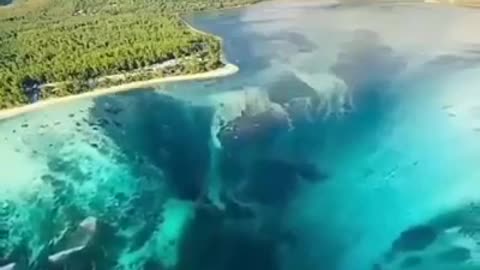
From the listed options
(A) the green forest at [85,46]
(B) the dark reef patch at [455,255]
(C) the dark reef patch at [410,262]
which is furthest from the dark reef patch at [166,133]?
(B) the dark reef patch at [455,255]

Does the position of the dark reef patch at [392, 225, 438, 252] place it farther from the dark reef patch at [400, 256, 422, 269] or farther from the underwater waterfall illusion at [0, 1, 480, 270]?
the dark reef patch at [400, 256, 422, 269]

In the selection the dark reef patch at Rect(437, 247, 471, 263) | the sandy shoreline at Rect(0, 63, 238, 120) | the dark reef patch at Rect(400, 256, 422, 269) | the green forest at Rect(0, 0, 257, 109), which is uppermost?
the green forest at Rect(0, 0, 257, 109)

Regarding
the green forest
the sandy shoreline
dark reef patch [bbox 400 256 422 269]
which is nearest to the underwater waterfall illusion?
dark reef patch [bbox 400 256 422 269]

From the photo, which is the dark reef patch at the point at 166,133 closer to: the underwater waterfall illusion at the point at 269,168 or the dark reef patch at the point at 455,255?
the underwater waterfall illusion at the point at 269,168

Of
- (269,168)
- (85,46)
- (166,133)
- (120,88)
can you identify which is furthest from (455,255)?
(85,46)

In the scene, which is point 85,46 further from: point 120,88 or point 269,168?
point 269,168

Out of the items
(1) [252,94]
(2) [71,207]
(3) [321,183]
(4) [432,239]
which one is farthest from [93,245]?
(1) [252,94]
